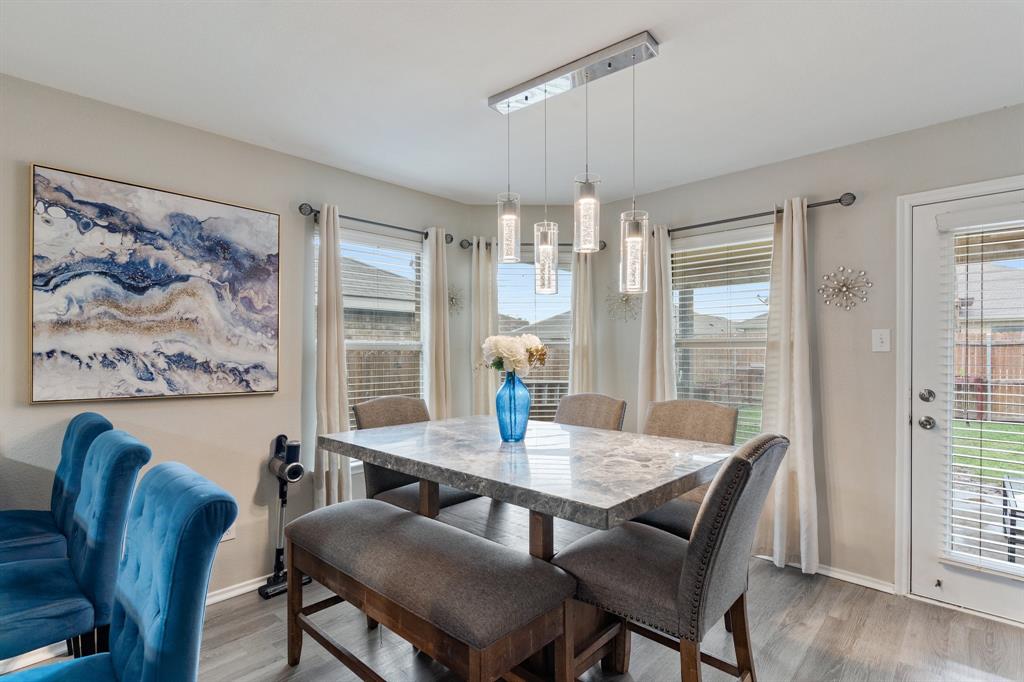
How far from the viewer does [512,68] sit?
2.21m

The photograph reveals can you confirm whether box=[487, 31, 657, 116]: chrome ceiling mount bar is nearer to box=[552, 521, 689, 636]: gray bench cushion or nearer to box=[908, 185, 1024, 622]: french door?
box=[552, 521, 689, 636]: gray bench cushion

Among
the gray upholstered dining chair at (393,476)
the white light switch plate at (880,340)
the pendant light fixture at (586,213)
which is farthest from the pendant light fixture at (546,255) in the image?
the white light switch plate at (880,340)

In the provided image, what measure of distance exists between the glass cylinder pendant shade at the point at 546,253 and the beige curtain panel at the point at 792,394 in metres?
1.64

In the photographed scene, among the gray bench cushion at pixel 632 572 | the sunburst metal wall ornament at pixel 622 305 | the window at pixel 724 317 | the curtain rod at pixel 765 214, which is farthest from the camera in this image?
the sunburst metal wall ornament at pixel 622 305

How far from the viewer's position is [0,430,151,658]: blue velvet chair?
1.53 m

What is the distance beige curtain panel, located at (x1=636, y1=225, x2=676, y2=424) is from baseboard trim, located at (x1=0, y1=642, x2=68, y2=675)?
3.40 meters

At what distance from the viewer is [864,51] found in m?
2.08

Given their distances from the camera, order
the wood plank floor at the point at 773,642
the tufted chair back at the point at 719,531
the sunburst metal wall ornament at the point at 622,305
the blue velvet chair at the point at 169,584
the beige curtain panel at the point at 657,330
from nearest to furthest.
→ the blue velvet chair at the point at 169,584 < the tufted chair back at the point at 719,531 < the wood plank floor at the point at 773,642 < the beige curtain panel at the point at 657,330 < the sunburst metal wall ornament at the point at 622,305

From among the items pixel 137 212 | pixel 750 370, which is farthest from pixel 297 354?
pixel 750 370

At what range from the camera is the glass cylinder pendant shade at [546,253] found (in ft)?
8.05

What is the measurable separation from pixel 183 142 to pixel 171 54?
77 cm

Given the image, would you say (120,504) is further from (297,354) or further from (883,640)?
(883,640)

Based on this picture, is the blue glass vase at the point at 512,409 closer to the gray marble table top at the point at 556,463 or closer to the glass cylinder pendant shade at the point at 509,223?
the gray marble table top at the point at 556,463

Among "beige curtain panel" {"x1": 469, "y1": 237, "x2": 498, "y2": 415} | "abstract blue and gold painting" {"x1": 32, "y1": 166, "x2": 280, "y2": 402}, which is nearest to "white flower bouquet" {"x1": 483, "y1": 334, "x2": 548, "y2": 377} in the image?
"abstract blue and gold painting" {"x1": 32, "y1": 166, "x2": 280, "y2": 402}
